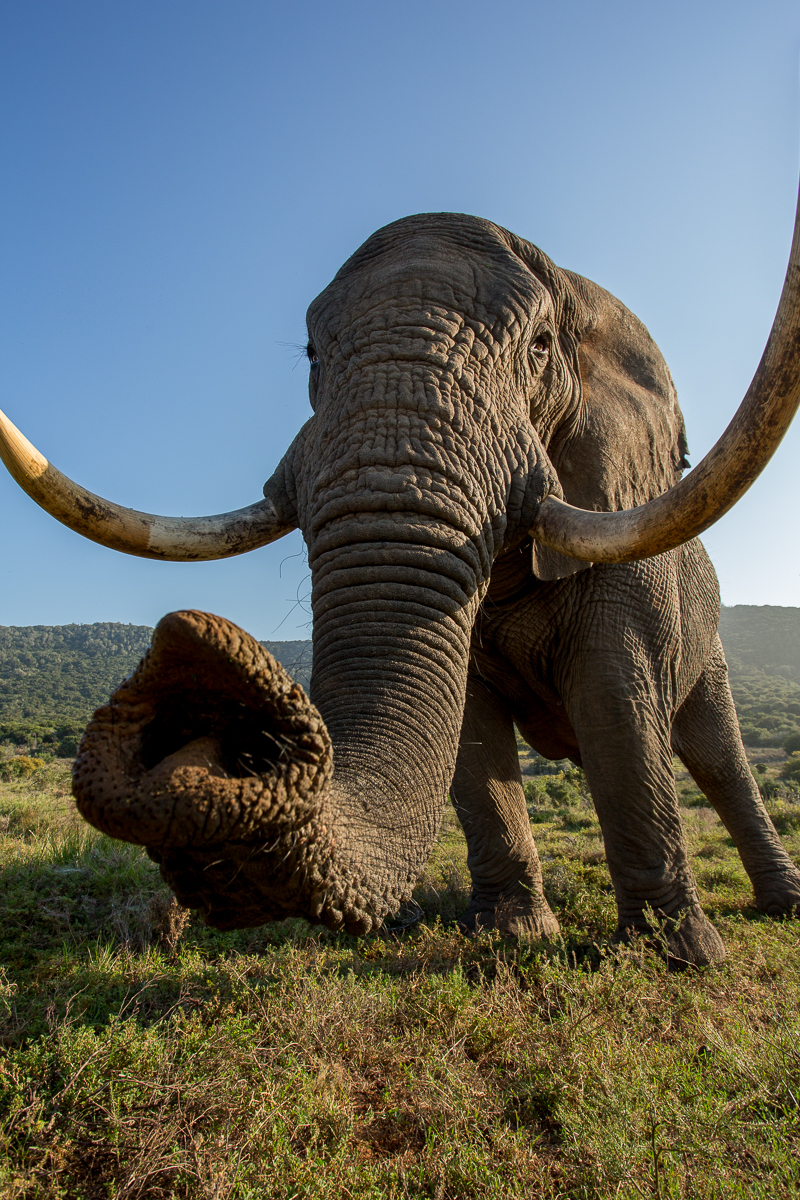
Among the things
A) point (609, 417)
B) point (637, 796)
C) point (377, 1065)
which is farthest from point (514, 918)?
point (609, 417)

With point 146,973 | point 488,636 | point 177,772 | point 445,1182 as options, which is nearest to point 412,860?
point 445,1182

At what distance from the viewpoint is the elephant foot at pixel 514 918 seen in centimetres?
552

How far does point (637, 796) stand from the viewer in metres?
4.61

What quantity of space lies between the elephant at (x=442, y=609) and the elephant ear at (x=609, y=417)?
2 centimetres

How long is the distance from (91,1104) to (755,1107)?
231cm

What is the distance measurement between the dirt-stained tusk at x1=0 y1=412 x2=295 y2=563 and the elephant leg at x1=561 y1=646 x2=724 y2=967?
2.15m

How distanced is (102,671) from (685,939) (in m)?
93.9

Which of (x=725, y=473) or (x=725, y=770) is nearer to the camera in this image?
(x=725, y=473)

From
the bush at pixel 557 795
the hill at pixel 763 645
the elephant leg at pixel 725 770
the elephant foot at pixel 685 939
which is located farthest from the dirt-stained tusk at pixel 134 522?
the hill at pixel 763 645

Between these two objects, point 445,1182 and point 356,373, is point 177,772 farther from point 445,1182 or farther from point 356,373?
point 356,373

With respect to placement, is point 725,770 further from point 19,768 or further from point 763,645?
point 763,645

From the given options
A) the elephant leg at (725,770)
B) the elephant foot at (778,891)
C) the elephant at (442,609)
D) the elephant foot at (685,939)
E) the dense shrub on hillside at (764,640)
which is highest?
the dense shrub on hillside at (764,640)

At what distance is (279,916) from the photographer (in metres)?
2.45

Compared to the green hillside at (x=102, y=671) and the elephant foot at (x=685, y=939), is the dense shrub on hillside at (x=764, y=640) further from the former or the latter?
the elephant foot at (x=685, y=939)
